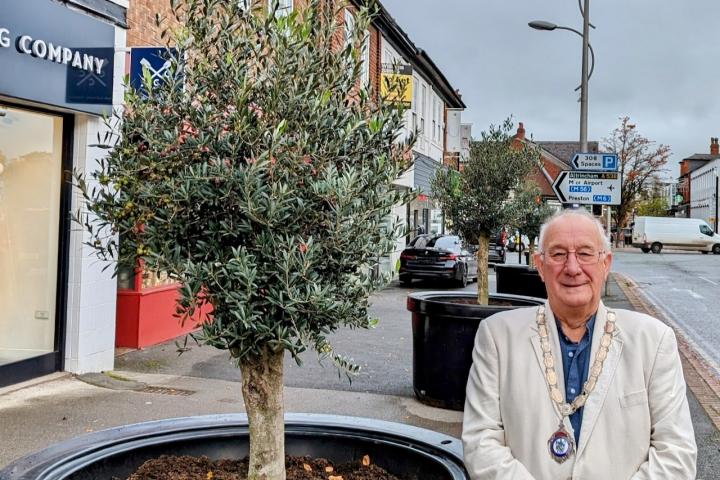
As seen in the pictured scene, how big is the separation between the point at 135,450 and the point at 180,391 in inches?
164

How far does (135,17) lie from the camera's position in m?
8.99

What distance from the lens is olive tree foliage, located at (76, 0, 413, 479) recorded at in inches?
112

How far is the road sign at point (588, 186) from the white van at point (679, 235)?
3769 cm

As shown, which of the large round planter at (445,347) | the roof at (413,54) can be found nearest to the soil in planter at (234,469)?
the large round planter at (445,347)

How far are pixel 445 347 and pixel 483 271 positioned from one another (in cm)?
291

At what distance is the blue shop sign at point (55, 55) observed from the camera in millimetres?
6691

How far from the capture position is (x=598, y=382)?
87.8 inches

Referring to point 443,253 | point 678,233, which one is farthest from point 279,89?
point 678,233

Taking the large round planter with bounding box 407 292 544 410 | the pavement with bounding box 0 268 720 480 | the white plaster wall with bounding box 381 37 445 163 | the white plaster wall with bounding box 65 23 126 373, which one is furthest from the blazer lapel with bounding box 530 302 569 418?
the white plaster wall with bounding box 381 37 445 163

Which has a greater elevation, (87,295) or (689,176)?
(689,176)

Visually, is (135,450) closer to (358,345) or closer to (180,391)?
(180,391)

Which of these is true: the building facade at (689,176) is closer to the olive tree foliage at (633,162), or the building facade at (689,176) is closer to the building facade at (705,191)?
the building facade at (705,191)

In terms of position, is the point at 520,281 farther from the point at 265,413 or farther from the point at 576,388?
the point at 576,388

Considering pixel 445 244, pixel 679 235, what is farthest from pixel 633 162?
pixel 445 244
